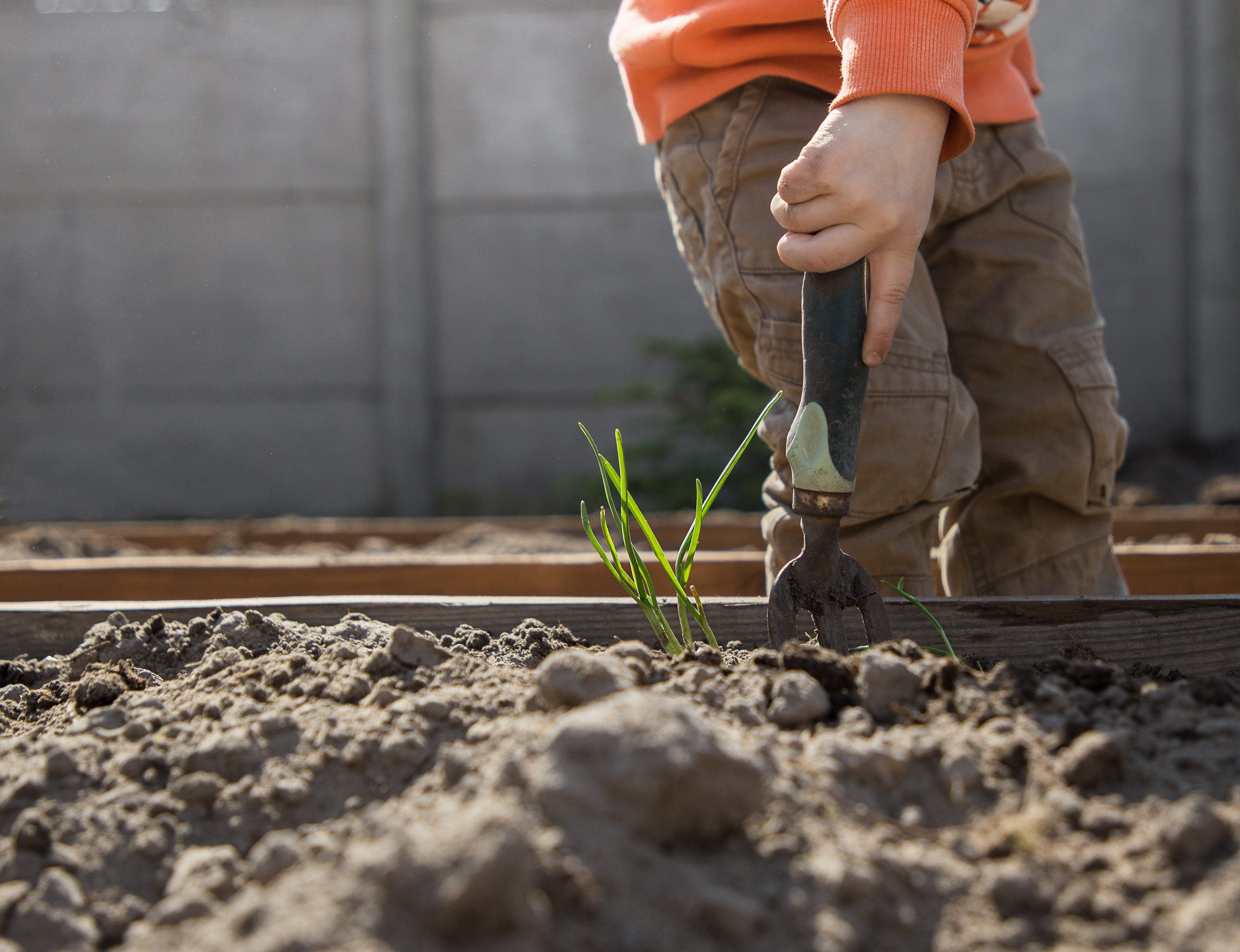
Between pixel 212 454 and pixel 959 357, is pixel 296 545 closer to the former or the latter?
pixel 959 357

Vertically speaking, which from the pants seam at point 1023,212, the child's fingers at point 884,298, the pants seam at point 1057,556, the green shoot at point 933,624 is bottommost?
the pants seam at point 1057,556

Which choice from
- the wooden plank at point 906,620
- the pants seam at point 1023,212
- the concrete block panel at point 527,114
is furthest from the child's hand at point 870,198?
the concrete block panel at point 527,114

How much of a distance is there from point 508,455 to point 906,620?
196 inches

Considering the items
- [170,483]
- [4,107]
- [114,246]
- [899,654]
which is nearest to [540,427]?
[170,483]

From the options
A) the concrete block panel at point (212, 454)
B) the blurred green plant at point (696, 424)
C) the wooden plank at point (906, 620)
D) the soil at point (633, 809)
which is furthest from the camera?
the concrete block panel at point (212, 454)

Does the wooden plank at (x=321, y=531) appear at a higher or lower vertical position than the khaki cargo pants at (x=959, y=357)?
lower

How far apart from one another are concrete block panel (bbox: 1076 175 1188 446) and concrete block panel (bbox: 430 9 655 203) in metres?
2.86

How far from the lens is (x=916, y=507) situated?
1.52 meters

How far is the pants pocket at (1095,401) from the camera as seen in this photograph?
1.65 m

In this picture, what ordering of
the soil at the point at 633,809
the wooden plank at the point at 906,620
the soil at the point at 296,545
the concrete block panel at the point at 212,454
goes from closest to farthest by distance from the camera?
1. the soil at the point at 633,809
2. the wooden plank at the point at 906,620
3. the soil at the point at 296,545
4. the concrete block panel at the point at 212,454

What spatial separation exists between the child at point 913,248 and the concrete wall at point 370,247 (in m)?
4.21

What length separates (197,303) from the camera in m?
6.09

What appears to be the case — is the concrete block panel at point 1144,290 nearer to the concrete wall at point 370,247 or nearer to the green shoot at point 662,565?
the concrete wall at point 370,247

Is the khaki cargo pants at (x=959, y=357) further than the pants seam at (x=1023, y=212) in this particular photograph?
No
